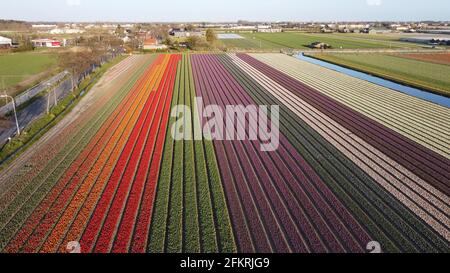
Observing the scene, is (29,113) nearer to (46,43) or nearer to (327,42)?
(46,43)

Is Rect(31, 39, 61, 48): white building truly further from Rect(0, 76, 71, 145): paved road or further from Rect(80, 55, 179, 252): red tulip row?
Rect(80, 55, 179, 252): red tulip row

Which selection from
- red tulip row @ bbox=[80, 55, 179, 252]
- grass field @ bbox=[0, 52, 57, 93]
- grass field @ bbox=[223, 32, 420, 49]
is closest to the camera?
red tulip row @ bbox=[80, 55, 179, 252]

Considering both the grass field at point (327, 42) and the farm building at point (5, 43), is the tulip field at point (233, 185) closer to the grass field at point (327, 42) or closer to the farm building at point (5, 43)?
the grass field at point (327, 42)

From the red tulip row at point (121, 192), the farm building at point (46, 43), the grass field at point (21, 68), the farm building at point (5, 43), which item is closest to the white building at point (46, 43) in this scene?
the farm building at point (46, 43)

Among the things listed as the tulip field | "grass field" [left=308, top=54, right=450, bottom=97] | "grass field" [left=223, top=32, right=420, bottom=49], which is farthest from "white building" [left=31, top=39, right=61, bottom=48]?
the tulip field

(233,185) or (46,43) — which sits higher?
(46,43)

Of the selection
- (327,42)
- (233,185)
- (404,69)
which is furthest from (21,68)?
(327,42)
